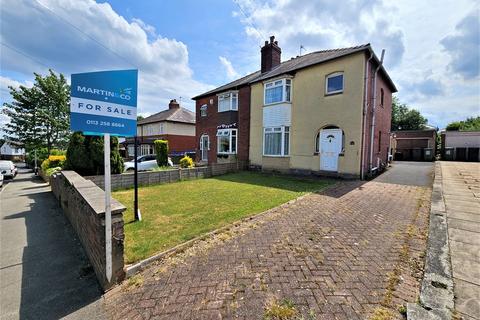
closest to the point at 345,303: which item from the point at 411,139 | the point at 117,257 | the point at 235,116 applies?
the point at 117,257

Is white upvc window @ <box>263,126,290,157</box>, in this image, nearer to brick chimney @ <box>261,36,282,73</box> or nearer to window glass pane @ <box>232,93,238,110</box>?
window glass pane @ <box>232,93,238,110</box>

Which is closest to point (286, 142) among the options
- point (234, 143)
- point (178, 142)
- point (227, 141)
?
point (234, 143)

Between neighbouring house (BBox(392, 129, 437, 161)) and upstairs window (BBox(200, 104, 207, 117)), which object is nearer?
upstairs window (BBox(200, 104, 207, 117))

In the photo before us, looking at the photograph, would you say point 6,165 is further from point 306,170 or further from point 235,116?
point 306,170

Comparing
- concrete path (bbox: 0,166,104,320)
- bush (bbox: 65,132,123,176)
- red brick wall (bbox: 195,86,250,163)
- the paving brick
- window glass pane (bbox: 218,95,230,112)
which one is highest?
window glass pane (bbox: 218,95,230,112)

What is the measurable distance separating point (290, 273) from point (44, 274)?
4011mm

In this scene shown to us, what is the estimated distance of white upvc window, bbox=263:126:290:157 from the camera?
46.4 ft

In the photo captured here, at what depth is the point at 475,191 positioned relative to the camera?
8234 mm

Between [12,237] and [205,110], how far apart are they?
54.4 feet

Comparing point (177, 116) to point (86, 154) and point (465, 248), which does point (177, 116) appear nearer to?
point (86, 154)

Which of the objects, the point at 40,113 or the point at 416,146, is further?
the point at 416,146

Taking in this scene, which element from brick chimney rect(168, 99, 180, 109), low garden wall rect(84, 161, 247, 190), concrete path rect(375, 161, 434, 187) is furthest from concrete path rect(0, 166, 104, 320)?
brick chimney rect(168, 99, 180, 109)

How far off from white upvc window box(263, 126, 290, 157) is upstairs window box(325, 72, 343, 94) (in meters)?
3.29

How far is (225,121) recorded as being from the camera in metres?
18.1
